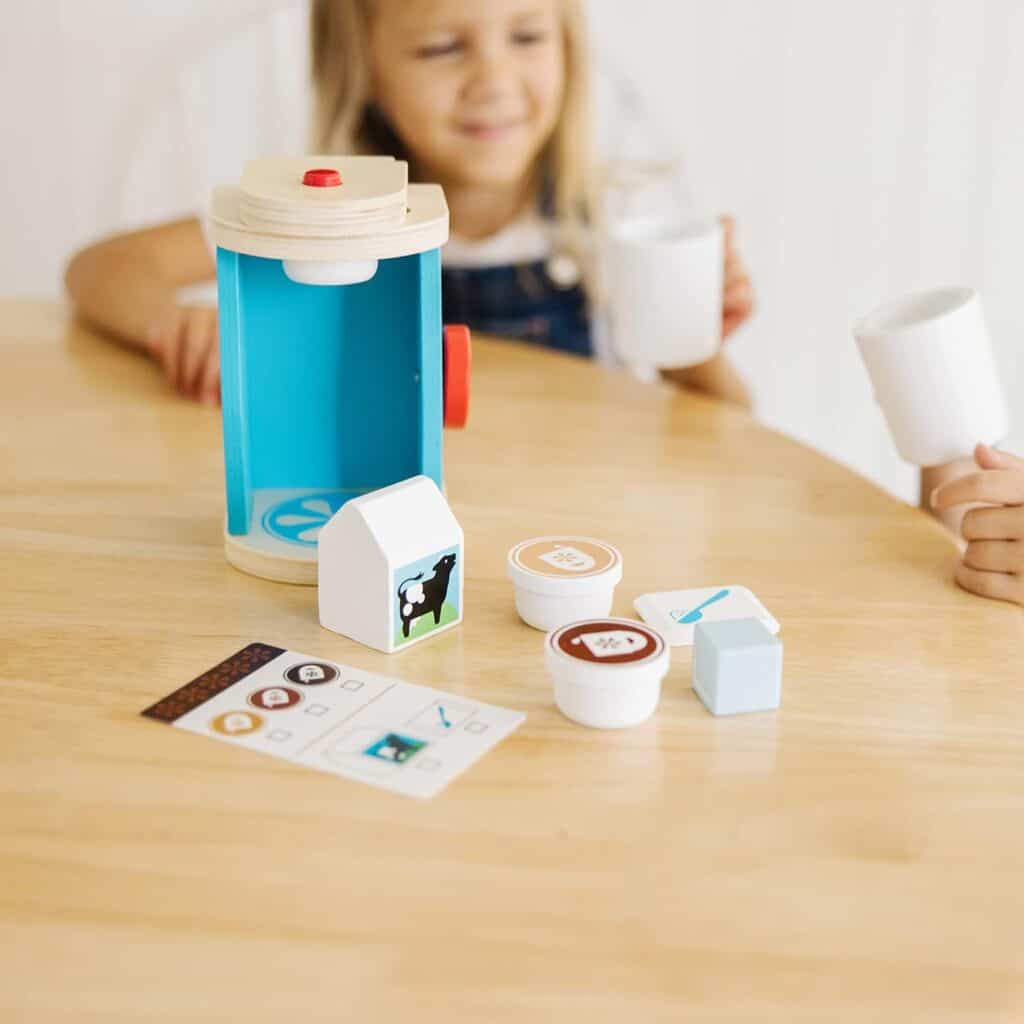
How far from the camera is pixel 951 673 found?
0.73 metres

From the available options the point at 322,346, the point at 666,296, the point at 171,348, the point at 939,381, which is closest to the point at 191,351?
the point at 171,348

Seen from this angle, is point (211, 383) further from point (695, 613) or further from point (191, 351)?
point (695, 613)

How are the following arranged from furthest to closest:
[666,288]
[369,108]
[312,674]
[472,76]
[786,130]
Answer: [786,130] → [369,108] → [472,76] → [666,288] → [312,674]

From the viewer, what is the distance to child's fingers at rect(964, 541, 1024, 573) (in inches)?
32.3

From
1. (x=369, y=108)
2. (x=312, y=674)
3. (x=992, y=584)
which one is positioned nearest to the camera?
(x=312, y=674)

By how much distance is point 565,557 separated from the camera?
786 millimetres

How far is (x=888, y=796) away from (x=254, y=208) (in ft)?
1.50

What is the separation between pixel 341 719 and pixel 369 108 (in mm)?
1177

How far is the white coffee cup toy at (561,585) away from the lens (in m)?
0.75

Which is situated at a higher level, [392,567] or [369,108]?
[369,108]

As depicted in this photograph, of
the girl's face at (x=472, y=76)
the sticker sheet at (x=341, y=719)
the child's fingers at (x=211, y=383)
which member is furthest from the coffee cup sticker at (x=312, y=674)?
the girl's face at (x=472, y=76)

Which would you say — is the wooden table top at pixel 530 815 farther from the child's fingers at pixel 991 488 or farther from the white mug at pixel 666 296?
the white mug at pixel 666 296

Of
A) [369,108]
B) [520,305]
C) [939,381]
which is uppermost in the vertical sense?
[369,108]

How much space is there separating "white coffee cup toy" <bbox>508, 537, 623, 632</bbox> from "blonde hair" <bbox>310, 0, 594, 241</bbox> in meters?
0.96
